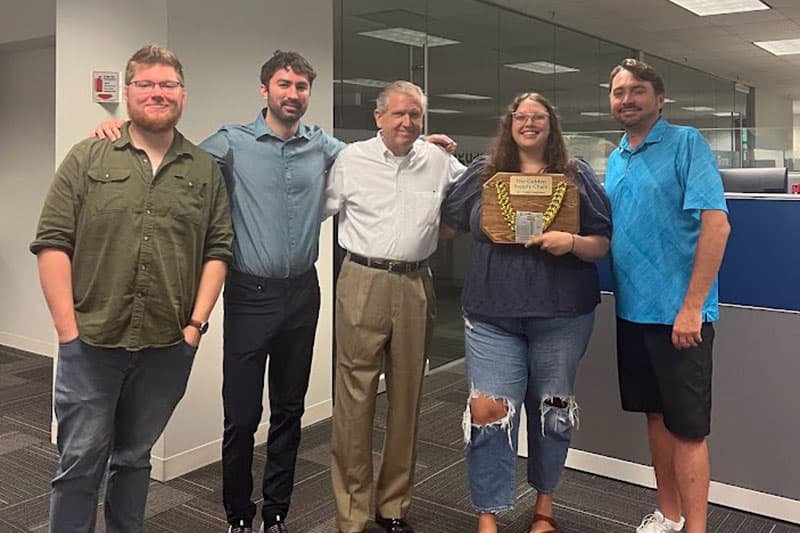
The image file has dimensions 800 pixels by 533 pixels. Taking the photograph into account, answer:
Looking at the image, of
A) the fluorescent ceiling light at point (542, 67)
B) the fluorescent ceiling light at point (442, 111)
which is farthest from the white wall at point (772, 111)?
the fluorescent ceiling light at point (442, 111)

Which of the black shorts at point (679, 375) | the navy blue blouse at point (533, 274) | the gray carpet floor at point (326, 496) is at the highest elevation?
the navy blue blouse at point (533, 274)

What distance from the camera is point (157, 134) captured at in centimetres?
196

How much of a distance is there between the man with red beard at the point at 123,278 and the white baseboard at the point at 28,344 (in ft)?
11.8

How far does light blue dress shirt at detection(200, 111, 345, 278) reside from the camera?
2.34m

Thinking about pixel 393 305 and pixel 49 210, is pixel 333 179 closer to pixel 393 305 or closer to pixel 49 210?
pixel 393 305

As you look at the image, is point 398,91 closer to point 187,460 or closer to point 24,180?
point 187,460

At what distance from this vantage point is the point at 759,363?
2848 mm

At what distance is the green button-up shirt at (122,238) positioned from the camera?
73.4 inches

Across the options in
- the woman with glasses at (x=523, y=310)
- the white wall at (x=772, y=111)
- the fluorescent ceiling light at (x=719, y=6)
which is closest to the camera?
the woman with glasses at (x=523, y=310)

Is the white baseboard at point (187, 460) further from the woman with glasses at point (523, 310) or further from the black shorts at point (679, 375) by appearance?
the black shorts at point (679, 375)

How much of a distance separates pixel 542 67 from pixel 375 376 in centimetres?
546

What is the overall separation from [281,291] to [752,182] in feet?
9.20

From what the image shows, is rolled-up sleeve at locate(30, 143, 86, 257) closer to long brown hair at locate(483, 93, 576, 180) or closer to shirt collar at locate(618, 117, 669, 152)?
long brown hair at locate(483, 93, 576, 180)

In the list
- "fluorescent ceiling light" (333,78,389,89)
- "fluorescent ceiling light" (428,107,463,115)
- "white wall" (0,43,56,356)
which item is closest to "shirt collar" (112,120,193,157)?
"fluorescent ceiling light" (333,78,389,89)
